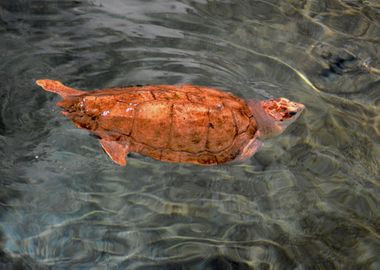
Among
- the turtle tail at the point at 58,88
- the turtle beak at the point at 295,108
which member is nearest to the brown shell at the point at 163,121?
the turtle tail at the point at 58,88

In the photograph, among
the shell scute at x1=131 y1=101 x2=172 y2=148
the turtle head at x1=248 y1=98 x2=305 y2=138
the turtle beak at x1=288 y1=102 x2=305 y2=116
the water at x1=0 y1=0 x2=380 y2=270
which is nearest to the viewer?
the water at x1=0 y1=0 x2=380 y2=270

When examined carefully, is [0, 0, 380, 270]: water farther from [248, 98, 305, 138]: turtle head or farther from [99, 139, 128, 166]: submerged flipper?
[99, 139, 128, 166]: submerged flipper

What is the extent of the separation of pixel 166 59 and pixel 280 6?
243 centimetres

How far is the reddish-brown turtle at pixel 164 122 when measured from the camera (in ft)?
13.1

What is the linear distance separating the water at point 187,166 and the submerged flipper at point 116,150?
227 mm

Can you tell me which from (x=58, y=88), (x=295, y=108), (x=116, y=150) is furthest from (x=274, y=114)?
(x=58, y=88)

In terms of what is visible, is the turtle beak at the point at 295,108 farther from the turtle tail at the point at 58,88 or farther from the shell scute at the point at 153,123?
the turtle tail at the point at 58,88

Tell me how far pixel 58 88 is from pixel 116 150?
1054 millimetres

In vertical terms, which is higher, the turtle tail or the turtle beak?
the turtle beak

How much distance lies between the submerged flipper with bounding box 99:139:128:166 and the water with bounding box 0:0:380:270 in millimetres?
227

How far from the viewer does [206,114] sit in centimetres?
408

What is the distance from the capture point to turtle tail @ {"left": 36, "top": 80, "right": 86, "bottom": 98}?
176 inches

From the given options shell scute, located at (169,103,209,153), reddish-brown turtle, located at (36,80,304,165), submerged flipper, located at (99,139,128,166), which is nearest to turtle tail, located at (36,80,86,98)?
reddish-brown turtle, located at (36,80,304,165)

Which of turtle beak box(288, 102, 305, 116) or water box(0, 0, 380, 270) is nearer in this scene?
water box(0, 0, 380, 270)
